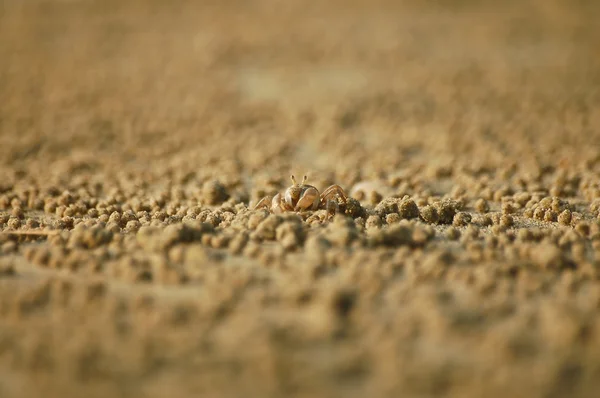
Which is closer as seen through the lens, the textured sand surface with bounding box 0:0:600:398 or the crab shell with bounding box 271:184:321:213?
the textured sand surface with bounding box 0:0:600:398

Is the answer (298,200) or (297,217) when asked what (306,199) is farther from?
(297,217)

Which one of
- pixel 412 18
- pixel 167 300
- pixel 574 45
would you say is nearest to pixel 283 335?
pixel 167 300

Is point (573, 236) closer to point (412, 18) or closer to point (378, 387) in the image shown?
point (378, 387)

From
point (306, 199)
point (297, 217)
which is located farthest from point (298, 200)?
point (297, 217)

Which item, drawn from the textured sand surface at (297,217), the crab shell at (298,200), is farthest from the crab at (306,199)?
the textured sand surface at (297,217)

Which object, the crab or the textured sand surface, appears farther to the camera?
the crab

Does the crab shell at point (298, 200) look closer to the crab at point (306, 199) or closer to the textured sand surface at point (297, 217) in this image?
the crab at point (306, 199)

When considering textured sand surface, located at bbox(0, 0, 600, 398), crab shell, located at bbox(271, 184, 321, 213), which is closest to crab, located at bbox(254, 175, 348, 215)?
crab shell, located at bbox(271, 184, 321, 213)

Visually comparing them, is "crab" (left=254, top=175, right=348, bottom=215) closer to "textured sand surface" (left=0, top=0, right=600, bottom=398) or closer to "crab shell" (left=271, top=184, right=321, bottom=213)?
"crab shell" (left=271, top=184, right=321, bottom=213)
